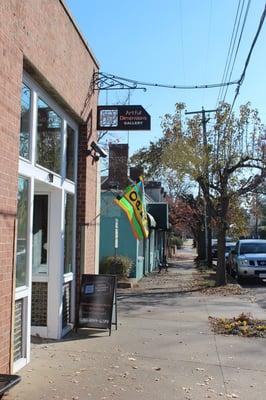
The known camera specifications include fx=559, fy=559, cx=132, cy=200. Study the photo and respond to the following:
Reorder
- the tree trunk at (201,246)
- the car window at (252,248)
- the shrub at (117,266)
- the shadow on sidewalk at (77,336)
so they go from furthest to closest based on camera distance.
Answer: the tree trunk at (201,246) < the car window at (252,248) < the shrub at (117,266) < the shadow on sidewalk at (77,336)

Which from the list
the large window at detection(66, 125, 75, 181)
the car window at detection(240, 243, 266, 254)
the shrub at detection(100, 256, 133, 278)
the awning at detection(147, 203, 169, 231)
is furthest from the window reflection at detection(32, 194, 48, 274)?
the awning at detection(147, 203, 169, 231)

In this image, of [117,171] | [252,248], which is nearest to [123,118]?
[117,171]

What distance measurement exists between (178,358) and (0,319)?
120 inches

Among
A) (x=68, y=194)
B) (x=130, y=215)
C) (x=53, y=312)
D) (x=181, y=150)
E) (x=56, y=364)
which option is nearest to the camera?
(x=56, y=364)

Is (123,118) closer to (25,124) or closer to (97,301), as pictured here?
(97,301)

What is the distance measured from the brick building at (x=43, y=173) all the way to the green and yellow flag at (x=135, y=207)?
70cm

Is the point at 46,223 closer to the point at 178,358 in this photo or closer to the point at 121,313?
the point at 178,358

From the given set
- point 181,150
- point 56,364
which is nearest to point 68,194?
point 56,364

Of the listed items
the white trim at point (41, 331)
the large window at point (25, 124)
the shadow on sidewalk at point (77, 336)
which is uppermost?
the large window at point (25, 124)

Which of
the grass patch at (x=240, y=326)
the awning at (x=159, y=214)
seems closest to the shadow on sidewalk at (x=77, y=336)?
the grass patch at (x=240, y=326)

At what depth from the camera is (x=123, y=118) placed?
10.9 metres

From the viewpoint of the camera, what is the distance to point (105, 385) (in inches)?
258

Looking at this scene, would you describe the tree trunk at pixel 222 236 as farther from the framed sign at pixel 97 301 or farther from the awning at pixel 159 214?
the framed sign at pixel 97 301

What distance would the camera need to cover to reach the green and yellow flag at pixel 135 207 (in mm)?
11727
